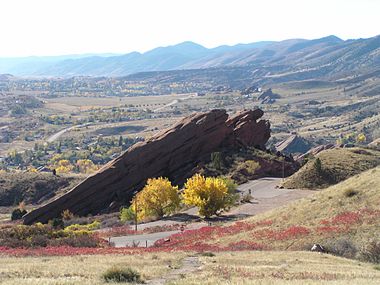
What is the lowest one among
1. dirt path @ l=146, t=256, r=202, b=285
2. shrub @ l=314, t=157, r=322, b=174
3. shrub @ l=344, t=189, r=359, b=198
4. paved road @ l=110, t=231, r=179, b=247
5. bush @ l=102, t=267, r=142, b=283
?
paved road @ l=110, t=231, r=179, b=247

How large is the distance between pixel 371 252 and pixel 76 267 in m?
18.4

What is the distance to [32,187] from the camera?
10650 centimetres

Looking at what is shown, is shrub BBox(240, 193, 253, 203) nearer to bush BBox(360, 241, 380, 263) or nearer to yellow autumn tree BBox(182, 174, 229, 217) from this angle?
yellow autumn tree BBox(182, 174, 229, 217)

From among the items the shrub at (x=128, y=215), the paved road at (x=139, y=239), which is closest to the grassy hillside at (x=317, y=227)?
the paved road at (x=139, y=239)

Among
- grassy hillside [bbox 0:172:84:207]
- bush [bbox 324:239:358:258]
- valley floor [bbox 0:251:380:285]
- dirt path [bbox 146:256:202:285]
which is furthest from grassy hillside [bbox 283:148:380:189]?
grassy hillside [bbox 0:172:84:207]

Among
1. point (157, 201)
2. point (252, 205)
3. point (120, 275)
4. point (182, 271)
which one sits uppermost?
point (120, 275)

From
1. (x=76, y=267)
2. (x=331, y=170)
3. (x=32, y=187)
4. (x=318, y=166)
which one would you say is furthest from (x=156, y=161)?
(x=76, y=267)

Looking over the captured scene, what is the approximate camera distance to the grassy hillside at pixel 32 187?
105 metres

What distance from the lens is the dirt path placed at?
75.4 feet

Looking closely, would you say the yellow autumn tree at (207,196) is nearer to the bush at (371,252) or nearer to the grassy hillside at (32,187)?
the bush at (371,252)

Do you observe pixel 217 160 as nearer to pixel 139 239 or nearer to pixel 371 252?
pixel 139 239

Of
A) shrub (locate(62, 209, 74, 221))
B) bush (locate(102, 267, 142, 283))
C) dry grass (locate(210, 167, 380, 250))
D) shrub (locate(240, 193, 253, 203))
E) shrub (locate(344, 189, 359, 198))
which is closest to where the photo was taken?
bush (locate(102, 267, 142, 283))

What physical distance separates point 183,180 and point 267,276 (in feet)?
194

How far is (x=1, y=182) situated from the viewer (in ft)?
359
